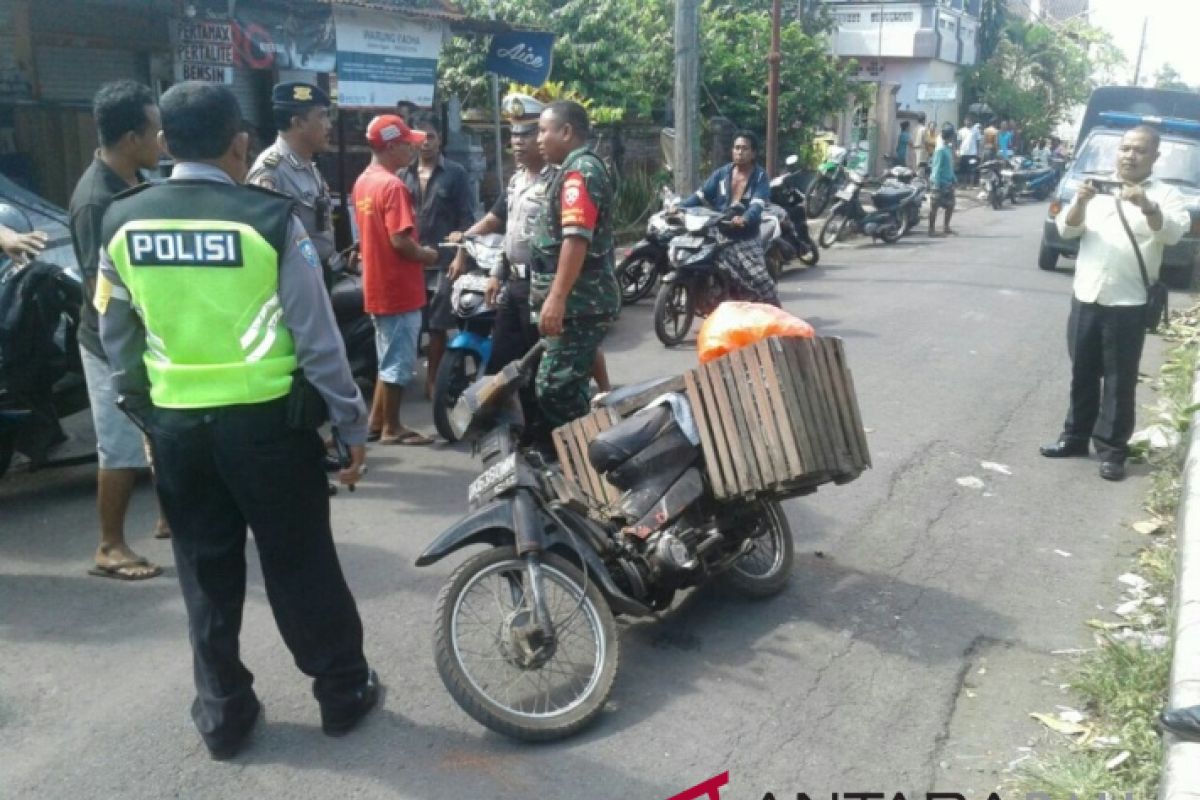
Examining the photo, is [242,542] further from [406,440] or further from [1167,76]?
[1167,76]

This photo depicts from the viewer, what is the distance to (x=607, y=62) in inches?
604

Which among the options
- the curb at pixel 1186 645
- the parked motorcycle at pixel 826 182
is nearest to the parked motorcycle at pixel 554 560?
the curb at pixel 1186 645

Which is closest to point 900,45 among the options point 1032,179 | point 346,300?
point 1032,179

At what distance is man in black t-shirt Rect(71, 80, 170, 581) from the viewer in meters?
4.26

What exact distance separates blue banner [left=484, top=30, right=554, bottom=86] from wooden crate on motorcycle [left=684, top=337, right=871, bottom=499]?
312 inches

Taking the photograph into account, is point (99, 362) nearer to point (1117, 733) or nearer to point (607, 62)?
point (1117, 733)

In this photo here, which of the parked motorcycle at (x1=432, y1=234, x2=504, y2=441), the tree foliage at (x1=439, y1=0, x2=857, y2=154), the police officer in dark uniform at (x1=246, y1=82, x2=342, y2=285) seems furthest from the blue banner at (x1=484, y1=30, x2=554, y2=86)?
the police officer in dark uniform at (x1=246, y1=82, x2=342, y2=285)

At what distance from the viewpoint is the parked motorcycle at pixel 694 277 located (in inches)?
348

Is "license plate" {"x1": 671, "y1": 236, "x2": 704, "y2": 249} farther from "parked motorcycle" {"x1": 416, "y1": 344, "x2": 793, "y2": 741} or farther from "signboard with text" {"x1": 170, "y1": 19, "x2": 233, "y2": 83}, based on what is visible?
"parked motorcycle" {"x1": 416, "y1": 344, "x2": 793, "y2": 741}

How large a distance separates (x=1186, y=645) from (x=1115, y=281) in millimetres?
2842

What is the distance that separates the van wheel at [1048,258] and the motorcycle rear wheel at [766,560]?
10.3 metres

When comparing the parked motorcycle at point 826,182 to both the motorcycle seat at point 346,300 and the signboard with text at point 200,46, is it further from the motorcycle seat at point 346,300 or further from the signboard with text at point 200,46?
the motorcycle seat at point 346,300

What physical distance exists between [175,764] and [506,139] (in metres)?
11.1

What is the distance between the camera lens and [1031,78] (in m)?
38.9
